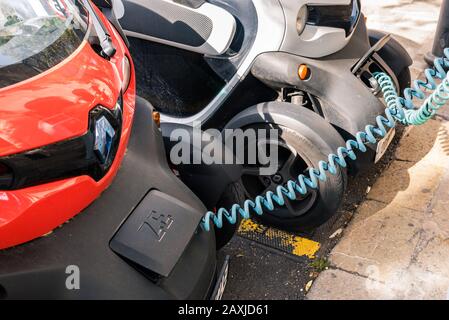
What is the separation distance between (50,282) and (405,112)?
6.16 feet

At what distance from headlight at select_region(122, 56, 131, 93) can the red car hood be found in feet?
0.47

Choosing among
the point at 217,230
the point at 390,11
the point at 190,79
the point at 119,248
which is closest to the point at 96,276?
the point at 119,248

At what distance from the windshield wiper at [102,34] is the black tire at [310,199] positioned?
100 cm

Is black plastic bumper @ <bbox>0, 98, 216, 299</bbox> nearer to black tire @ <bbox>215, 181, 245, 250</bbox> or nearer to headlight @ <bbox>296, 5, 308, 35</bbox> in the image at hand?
black tire @ <bbox>215, 181, 245, 250</bbox>

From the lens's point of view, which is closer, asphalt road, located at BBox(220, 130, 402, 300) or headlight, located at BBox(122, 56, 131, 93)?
headlight, located at BBox(122, 56, 131, 93)

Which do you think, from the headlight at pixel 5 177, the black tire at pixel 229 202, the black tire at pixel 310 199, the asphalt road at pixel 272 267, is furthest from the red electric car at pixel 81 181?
the black tire at pixel 310 199

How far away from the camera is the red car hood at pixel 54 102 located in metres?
1.60

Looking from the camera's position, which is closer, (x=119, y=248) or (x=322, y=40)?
(x=119, y=248)

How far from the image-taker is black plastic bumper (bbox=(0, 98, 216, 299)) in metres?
1.80

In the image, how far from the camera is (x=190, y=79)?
125 inches

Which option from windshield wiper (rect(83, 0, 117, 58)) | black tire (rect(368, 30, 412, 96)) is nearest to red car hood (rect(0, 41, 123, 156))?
windshield wiper (rect(83, 0, 117, 58))

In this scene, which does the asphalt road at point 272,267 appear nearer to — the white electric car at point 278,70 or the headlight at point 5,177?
the white electric car at point 278,70

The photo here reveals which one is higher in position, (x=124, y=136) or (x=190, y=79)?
(x=124, y=136)
